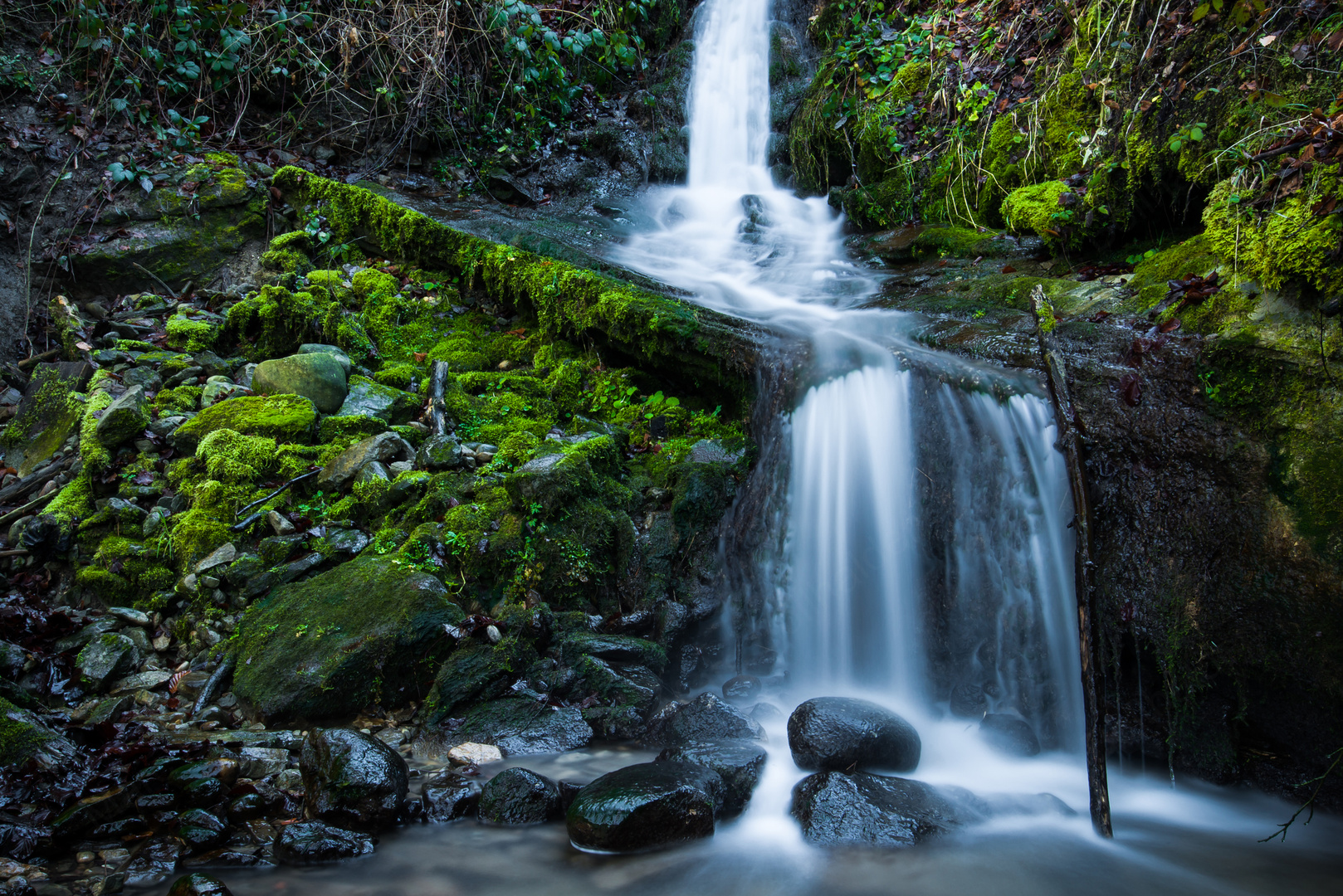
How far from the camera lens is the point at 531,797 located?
9.66ft

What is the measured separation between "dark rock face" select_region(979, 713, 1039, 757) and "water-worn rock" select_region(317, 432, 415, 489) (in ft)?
12.7

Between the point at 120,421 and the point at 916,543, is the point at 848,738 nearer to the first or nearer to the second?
the point at 916,543

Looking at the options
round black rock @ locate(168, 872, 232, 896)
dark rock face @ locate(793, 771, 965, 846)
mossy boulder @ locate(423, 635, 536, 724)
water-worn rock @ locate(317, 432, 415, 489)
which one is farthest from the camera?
water-worn rock @ locate(317, 432, 415, 489)

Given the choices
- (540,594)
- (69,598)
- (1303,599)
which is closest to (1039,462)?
(1303,599)

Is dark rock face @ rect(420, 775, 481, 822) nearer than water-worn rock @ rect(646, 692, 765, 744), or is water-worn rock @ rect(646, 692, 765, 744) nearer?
dark rock face @ rect(420, 775, 481, 822)

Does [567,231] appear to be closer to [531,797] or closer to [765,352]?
[765,352]

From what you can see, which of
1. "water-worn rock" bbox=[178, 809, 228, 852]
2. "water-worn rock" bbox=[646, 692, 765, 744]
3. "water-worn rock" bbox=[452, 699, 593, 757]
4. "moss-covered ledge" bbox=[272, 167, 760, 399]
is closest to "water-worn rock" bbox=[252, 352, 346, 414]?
"moss-covered ledge" bbox=[272, 167, 760, 399]

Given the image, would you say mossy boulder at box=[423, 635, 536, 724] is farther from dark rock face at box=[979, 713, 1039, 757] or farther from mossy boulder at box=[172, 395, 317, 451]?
dark rock face at box=[979, 713, 1039, 757]

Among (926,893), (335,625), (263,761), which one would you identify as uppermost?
(335,625)

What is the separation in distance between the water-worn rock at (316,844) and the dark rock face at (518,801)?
18.2 inches

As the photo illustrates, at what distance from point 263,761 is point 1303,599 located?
459 cm

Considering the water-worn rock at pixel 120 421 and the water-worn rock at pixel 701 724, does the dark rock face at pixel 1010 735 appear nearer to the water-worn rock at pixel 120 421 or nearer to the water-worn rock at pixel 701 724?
the water-worn rock at pixel 701 724

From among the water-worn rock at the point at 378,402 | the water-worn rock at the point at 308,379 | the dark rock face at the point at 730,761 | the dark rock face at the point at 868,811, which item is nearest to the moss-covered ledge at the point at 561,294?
the water-worn rock at the point at 378,402

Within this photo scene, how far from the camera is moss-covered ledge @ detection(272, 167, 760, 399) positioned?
543cm
